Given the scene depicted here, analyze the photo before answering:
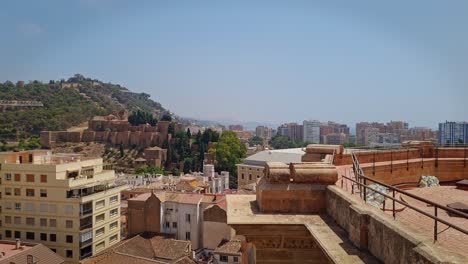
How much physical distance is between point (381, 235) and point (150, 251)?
28.5 metres

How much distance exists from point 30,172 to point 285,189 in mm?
29826

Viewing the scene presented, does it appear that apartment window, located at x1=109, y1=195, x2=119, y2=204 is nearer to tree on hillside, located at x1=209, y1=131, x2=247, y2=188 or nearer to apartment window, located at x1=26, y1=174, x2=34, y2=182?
apartment window, located at x1=26, y1=174, x2=34, y2=182

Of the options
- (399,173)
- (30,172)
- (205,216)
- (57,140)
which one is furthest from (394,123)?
(399,173)

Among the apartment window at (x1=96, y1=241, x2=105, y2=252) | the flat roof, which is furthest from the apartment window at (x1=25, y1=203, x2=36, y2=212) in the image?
the flat roof

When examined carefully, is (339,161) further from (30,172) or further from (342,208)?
(30,172)

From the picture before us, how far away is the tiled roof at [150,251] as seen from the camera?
991 inches

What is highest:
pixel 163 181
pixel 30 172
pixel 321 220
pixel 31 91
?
pixel 31 91

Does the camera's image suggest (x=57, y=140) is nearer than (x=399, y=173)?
No

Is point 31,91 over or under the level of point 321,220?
over

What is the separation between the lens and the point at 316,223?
4.97m

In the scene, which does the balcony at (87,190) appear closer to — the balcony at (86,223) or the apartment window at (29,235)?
the balcony at (86,223)

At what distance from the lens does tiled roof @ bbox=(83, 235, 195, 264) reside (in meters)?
25.2

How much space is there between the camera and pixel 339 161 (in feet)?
31.6

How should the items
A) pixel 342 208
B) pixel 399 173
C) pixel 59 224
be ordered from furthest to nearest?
pixel 59 224 < pixel 399 173 < pixel 342 208
